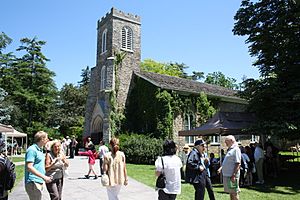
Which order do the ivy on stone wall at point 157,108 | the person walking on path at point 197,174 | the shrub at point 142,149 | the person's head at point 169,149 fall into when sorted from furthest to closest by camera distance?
the ivy on stone wall at point 157,108, the shrub at point 142,149, the person walking on path at point 197,174, the person's head at point 169,149

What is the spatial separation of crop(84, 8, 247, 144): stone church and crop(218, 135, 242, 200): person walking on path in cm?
1705

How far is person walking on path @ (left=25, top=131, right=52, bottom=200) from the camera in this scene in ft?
16.7

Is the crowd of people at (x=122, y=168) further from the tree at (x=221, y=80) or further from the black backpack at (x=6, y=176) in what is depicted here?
the tree at (x=221, y=80)

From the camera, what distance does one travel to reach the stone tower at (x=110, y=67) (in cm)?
2617

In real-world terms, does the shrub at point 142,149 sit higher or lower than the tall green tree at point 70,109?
lower

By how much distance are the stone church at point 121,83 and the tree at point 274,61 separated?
385 inches

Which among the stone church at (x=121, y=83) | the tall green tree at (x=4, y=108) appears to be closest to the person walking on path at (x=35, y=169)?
the stone church at (x=121, y=83)

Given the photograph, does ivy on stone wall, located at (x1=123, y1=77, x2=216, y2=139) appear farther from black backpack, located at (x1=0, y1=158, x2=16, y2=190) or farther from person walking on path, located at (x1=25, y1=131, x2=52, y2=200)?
black backpack, located at (x1=0, y1=158, x2=16, y2=190)

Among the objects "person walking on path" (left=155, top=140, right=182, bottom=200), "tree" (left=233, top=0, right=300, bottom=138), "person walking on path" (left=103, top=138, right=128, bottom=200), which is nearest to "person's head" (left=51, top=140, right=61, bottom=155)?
"person walking on path" (left=103, top=138, right=128, bottom=200)

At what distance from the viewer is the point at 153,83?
Answer: 24.1 m

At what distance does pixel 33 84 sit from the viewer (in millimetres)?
41156

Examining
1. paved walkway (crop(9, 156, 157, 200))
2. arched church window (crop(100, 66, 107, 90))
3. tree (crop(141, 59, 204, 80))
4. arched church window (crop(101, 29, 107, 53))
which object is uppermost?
tree (crop(141, 59, 204, 80))

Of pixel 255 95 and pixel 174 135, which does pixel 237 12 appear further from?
pixel 174 135

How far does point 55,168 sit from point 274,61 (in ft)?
41.3
